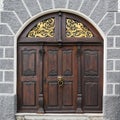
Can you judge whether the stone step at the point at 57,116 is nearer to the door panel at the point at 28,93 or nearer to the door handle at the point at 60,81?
the door panel at the point at 28,93

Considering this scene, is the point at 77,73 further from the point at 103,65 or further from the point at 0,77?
the point at 0,77

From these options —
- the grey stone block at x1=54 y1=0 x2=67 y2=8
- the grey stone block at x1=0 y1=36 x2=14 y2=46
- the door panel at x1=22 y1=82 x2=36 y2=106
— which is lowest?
the door panel at x1=22 y1=82 x2=36 y2=106

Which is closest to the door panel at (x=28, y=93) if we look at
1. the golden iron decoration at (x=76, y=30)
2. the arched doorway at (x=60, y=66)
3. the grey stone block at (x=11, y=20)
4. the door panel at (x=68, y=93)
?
the arched doorway at (x=60, y=66)

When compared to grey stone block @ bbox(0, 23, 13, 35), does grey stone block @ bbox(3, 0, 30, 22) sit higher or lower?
higher

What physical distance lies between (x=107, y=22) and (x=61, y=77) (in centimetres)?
159

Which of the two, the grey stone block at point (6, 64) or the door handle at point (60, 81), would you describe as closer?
the grey stone block at point (6, 64)

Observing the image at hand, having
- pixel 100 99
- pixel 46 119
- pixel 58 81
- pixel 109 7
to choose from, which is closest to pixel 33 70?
pixel 58 81

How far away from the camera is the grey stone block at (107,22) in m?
7.66

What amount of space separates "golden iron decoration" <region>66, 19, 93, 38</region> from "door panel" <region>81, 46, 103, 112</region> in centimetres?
29

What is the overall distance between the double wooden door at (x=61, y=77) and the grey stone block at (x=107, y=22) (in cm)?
44

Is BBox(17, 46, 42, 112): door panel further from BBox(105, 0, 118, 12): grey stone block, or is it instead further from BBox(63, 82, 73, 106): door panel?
BBox(105, 0, 118, 12): grey stone block

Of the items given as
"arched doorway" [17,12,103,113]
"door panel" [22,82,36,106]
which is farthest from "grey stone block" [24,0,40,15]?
"door panel" [22,82,36,106]

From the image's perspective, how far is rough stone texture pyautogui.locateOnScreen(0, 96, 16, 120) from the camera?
764 cm

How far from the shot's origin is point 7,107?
25.1 ft
